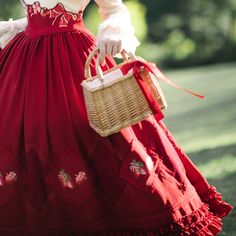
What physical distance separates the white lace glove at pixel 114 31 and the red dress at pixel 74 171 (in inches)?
8.3

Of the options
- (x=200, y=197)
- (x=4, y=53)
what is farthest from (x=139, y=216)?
(x=4, y=53)

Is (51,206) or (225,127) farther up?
(51,206)

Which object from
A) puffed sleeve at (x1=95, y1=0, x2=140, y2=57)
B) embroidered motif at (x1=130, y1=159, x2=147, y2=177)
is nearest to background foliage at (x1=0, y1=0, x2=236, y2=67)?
puffed sleeve at (x1=95, y1=0, x2=140, y2=57)

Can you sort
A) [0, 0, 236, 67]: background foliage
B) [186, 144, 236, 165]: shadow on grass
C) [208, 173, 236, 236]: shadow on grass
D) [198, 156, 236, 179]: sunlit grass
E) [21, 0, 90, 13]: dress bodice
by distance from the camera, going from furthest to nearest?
[0, 0, 236, 67]: background foliage < [186, 144, 236, 165]: shadow on grass < [198, 156, 236, 179]: sunlit grass < [208, 173, 236, 236]: shadow on grass < [21, 0, 90, 13]: dress bodice

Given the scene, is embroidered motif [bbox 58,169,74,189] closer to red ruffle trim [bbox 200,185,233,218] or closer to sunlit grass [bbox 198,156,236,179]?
red ruffle trim [bbox 200,185,233,218]

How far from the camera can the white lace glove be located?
2.42 meters

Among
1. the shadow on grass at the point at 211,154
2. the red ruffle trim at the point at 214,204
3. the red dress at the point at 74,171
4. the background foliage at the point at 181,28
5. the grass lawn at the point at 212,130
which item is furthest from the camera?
the background foliage at the point at 181,28

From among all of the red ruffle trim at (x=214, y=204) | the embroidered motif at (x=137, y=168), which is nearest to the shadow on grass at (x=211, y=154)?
the red ruffle trim at (x=214, y=204)

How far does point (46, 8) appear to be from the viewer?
2.68m

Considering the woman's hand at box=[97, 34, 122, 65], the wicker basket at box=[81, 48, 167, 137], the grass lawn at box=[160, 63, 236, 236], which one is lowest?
the grass lawn at box=[160, 63, 236, 236]

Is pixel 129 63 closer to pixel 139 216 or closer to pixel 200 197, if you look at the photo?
pixel 139 216

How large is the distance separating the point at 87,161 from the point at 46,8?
25.9 inches

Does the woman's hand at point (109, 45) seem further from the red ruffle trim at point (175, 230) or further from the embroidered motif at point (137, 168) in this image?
the red ruffle trim at point (175, 230)

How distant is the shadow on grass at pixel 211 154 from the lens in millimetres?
5094
